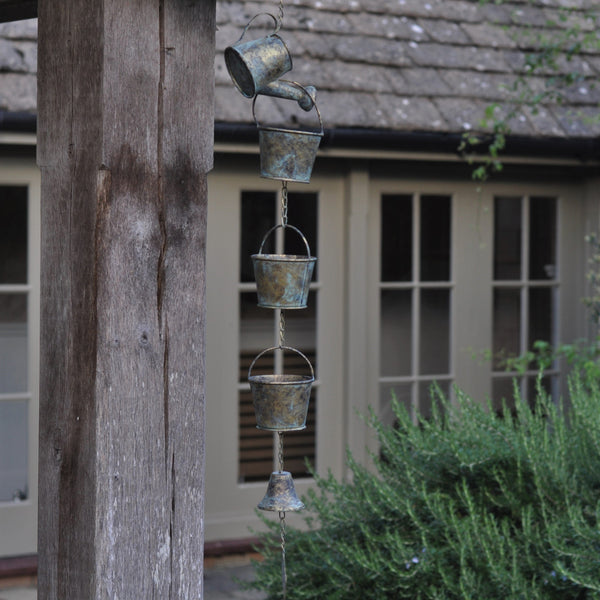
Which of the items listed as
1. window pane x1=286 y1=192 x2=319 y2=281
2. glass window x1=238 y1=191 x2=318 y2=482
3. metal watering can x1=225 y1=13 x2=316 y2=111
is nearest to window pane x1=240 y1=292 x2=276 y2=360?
glass window x1=238 y1=191 x2=318 y2=482

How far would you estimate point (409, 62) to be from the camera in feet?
18.8

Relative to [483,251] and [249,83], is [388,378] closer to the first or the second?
[483,251]

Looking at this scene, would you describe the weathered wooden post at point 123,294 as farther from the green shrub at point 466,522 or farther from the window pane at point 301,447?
the window pane at point 301,447

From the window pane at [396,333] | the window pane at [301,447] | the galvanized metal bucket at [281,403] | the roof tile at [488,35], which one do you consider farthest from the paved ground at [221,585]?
the roof tile at [488,35]

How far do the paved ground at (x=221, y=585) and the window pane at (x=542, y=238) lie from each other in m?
2.41

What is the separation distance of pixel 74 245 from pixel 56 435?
37 centimetres

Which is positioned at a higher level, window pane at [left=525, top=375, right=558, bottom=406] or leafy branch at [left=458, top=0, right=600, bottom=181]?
leafy branch at [left=458, top=0, right=600, bottom=181]

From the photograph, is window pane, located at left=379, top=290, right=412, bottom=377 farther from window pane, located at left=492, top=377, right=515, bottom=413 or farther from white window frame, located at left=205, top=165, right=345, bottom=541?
white window frame, located at left=205, top=165, right=345, bottom=541

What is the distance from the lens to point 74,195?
199 centimetres

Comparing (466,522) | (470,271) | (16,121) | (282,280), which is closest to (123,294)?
(282,280)

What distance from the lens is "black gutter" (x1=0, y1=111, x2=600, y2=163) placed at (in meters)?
4.81

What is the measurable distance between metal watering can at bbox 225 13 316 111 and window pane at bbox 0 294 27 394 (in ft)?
10.5

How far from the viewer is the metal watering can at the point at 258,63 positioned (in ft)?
6.93

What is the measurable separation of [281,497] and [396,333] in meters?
3.50
